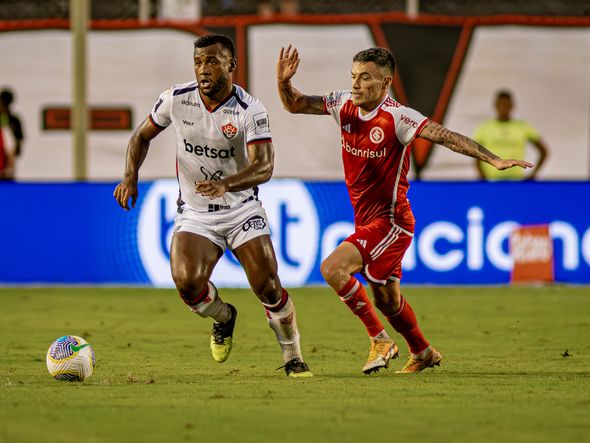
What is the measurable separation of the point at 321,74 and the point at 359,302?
45.1 ft

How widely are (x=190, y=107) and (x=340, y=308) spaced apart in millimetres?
5936

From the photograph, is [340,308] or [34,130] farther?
[34,130]

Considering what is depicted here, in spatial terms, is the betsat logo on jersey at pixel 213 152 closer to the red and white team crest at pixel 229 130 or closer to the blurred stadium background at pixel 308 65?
the red and white team crest at pixel 229 130

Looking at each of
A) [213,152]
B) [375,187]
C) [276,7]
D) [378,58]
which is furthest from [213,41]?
[276,7]

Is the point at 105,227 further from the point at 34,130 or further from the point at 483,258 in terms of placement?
the point at 34,130

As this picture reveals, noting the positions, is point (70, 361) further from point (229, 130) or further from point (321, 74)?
point (321, 74)

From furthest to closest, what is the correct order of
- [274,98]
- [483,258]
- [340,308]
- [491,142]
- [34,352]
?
1. [274,98]
2. [491,142]
3. [483,258]
4. [340,308]
5. [34,352]

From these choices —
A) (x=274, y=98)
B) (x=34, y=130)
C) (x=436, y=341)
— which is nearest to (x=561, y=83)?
(x=274, y=98)

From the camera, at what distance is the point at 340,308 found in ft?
48.9

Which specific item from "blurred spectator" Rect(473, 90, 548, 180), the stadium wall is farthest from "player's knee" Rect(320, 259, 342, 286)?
the stadium wall

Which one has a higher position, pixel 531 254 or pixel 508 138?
pixel 508 138

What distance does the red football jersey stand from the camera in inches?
367

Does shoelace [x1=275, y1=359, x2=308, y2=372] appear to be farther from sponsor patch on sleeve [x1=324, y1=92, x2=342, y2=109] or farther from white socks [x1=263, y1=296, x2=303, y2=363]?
sponsor patch on sleeve [x1=324, y1=92, x2=342, y2=109]

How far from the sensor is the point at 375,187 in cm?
945
